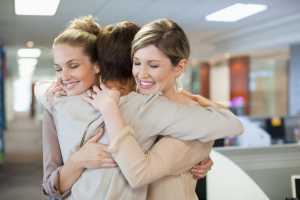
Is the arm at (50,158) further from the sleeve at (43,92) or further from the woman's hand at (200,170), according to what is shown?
the woman's hand at (200,170)

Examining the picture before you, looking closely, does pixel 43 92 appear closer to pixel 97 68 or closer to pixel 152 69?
pixel 97 68

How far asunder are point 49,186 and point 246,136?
4.49 meters

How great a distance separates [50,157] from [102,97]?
13.1 inches

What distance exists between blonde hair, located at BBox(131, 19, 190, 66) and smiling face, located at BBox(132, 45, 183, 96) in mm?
13

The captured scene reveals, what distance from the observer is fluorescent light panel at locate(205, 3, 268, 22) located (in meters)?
4.94

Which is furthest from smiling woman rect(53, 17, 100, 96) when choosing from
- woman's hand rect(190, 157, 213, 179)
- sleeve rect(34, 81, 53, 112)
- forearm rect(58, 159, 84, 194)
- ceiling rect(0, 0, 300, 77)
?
ceiling rect(0, 0, 300, 77)

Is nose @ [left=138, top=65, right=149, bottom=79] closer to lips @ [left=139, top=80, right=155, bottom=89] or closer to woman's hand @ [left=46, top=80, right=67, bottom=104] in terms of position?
lips @ [left=139, top=80, right=155, bottom=89]

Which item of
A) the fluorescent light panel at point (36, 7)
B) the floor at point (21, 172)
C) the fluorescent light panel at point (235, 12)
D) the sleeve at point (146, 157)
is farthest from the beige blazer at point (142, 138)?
the floor at point (21, 172)

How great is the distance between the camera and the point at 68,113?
1229mm

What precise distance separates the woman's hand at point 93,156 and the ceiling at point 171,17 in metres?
1.45

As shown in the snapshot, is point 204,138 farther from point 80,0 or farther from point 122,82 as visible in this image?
point 80,0

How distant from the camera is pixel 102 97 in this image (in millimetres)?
1174

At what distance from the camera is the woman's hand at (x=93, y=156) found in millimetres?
1178

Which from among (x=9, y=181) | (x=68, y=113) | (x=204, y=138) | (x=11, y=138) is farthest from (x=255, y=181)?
(x=11, y=138)
